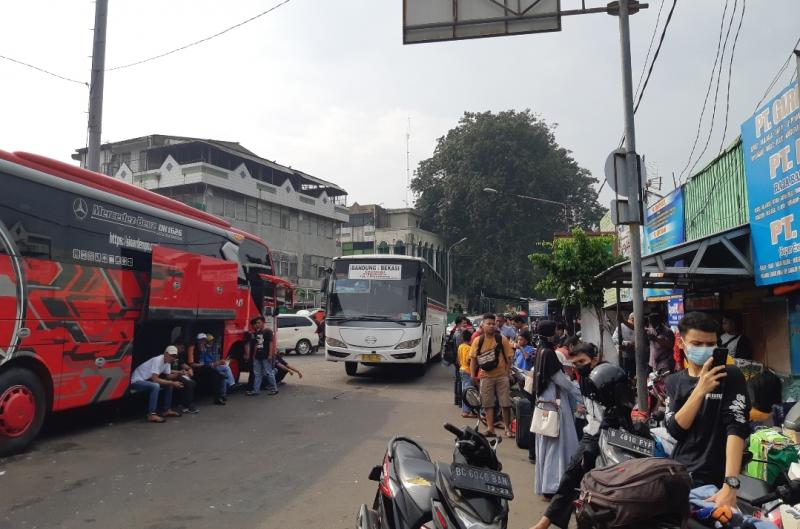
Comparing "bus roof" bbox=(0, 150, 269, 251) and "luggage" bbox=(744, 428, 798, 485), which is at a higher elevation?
"bus roof" bbox=(0, 150, 269, 251)

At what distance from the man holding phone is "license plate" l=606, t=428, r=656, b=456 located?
0.17 meters

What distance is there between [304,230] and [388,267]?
31.2 m

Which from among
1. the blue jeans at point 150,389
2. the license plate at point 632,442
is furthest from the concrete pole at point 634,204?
the blue jeans at point 150,389

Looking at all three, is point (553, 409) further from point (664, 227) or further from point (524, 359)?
point (664, 227)

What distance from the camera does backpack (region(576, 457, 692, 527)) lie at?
2.35 m

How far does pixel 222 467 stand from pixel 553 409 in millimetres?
3645

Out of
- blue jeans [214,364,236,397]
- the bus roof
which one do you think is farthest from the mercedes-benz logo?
blue jeans [214,364,236,397]

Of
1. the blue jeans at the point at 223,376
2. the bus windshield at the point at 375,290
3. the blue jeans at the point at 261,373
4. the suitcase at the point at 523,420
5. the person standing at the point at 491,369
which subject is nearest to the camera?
the suitcase at the point at 523,420

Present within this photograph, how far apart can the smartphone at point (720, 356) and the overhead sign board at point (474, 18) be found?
5942mm

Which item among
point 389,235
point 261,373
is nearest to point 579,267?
point 261,373

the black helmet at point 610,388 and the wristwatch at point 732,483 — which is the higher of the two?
the black helmet at point 610,388

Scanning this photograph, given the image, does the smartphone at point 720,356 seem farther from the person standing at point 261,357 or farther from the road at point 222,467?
the person standing at point 261,357

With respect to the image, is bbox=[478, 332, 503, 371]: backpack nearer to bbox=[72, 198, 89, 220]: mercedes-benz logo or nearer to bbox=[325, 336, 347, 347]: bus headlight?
bbox=[72, 198, 89, 220]: mercedes-benz logo

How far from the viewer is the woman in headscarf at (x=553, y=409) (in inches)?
205
